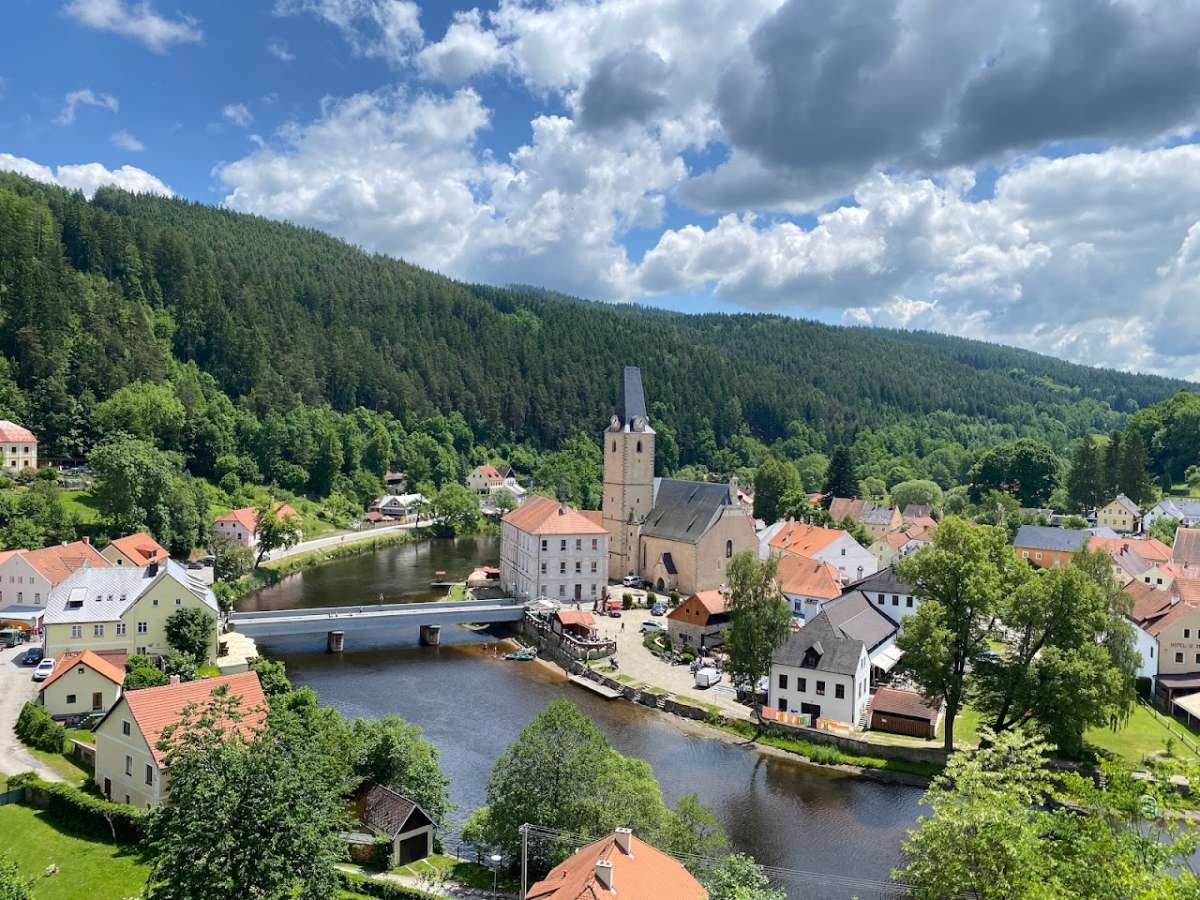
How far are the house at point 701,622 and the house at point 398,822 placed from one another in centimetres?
2509

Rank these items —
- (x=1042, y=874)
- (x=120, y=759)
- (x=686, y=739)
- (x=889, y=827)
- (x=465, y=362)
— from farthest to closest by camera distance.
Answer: (x=465, y=362) → (x=686, y=739) → (x=889, y=827) → (x=120, y=759) → (x=1042, y=874)

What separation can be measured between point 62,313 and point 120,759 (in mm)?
71241

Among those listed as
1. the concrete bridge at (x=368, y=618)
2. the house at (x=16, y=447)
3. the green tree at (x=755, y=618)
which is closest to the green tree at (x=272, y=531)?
the concrete bridge at (x=368, y=618)

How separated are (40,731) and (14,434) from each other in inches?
1949

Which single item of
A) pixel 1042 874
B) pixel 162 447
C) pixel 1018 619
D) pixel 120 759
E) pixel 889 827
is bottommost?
pixel 889 827

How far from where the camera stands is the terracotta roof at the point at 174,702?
2425cm

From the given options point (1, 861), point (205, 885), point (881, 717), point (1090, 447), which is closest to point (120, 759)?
point (1, 861)

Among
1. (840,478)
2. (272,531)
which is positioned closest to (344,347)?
(272,531)

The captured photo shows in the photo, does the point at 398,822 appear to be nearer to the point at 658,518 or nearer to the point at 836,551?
the point at 658,518

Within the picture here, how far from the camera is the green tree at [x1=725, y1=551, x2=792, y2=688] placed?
37312 millimetres

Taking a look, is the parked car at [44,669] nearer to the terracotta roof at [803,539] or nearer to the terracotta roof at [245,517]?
the terracotta roof at [245,517]

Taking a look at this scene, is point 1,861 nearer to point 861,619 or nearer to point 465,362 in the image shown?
point 861,619

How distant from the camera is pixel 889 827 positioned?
28.2 metres

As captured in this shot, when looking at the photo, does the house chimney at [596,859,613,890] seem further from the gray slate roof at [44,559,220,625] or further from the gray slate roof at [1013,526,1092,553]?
the gray slate roof at [1013,526,1092,553]
